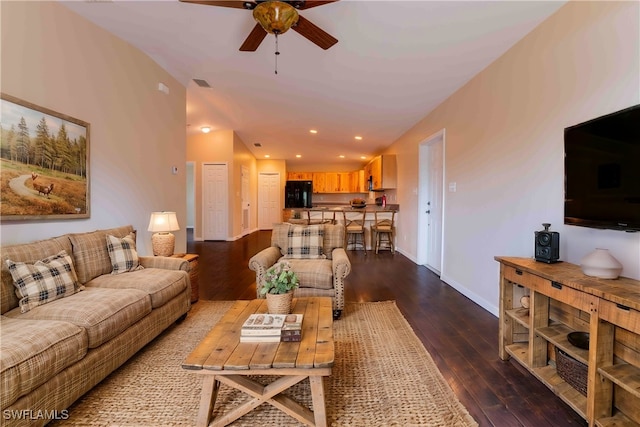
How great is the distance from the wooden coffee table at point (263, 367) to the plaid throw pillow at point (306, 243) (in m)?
1.56

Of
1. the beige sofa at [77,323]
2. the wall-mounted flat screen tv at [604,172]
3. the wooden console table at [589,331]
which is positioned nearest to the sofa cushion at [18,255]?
the beige sofa at [77,323]

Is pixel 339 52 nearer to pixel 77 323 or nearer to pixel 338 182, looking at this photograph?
pixel 77 323

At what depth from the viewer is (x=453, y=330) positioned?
2518 millimetres

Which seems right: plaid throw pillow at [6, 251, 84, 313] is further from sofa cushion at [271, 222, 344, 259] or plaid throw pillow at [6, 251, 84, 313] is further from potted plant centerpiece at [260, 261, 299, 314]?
sofa cushion at [271, 222, 344, 259]

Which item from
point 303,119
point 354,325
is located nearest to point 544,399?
point 354,325

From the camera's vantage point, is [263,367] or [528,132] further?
[528,132]

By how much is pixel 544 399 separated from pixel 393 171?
5.26m

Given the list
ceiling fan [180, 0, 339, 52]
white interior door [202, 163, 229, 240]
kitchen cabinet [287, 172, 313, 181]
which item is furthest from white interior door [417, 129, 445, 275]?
kitchen cabinet [287, 172, 313, 181]

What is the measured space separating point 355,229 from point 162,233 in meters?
3.77

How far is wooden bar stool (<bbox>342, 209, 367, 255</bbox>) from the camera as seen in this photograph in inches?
238

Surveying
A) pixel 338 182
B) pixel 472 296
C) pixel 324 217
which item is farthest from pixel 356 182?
pixel 472 296

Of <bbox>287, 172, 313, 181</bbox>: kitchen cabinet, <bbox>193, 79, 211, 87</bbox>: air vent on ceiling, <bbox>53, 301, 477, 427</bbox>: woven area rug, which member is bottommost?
<bbox>53, 301, 477, 427</bbox>: woven area rug

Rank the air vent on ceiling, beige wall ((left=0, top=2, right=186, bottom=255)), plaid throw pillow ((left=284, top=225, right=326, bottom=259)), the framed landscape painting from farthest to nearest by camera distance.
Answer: the air vent on ceiling → plaid throw pillow ((left=284, top=225, right=326, bottom=259)) → beige wall ((left=0, top=2, right=186, bottom=255)) → the framed landscape painting

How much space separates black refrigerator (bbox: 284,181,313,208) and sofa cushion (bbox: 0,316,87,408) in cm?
861
